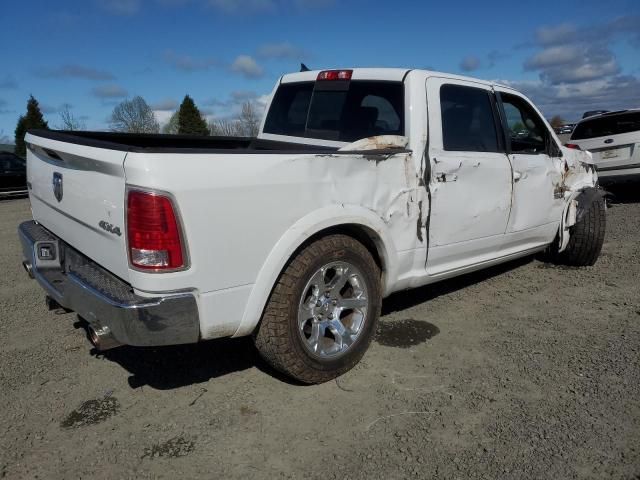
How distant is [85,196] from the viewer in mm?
2773

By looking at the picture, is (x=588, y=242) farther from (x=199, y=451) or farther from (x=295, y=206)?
(x=199, y=451)

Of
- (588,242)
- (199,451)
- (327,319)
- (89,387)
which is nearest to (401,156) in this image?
(327,319)

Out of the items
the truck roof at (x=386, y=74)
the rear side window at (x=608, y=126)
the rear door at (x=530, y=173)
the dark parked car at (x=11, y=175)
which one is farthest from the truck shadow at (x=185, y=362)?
the dark parked car at (x=11, y=175)

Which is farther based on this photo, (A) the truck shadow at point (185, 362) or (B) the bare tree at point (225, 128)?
(B) the bare tree at point (225, 128)

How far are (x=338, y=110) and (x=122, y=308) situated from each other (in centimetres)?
252

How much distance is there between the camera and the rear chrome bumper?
2.44 metres

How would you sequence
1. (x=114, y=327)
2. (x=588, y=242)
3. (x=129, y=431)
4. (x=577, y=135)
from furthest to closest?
(x=577, y=135) → (x=588, y=242) → (x=129, y=431) → (x=114, y=327)

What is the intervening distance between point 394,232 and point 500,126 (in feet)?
5.42

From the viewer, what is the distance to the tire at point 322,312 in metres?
2.89

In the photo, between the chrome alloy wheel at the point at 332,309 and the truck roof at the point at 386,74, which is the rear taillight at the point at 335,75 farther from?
the chrome alloy wheel at the point at 332,309

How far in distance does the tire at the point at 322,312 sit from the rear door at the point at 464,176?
72 cm

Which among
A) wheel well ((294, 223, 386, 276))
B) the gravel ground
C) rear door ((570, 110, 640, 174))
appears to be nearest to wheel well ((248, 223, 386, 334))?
wheel well ((294, 223, 386, 276))

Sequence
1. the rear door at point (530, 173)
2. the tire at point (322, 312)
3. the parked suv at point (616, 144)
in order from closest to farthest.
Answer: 1. the tire at point (322, 312)
2. the rear door at point (530, 173)
3. the parked suv at point (616, 144)

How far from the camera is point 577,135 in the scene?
1039 centimetres
